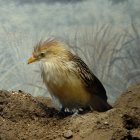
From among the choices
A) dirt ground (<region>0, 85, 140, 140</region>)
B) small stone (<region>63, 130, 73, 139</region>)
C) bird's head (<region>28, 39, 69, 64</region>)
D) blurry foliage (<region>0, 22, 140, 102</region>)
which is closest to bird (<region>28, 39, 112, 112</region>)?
bird's head (<region>28, 39, 69, 64</region>)

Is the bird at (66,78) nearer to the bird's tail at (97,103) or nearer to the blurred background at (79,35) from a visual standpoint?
the bird's tail at (97,103)

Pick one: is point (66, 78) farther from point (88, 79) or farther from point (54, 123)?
point (54, 123)

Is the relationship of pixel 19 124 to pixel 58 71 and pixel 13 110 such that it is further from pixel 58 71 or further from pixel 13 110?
pixel 58 71

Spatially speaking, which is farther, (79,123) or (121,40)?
(121,40)

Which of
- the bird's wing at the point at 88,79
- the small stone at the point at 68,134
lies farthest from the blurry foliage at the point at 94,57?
the small stone at the point at 68,134

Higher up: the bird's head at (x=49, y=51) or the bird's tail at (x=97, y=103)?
the bird's head at (x=49, y=51)

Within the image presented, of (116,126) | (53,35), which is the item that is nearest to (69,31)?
(53,35)

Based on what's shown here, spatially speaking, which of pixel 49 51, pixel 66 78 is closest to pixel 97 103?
→ pixel 66 78

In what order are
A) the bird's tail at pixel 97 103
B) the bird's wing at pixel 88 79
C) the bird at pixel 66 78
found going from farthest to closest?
the bird's tail at pixel 97 103 < the bird's wing at pixel 88 79 < the bird at pixel 66 78
